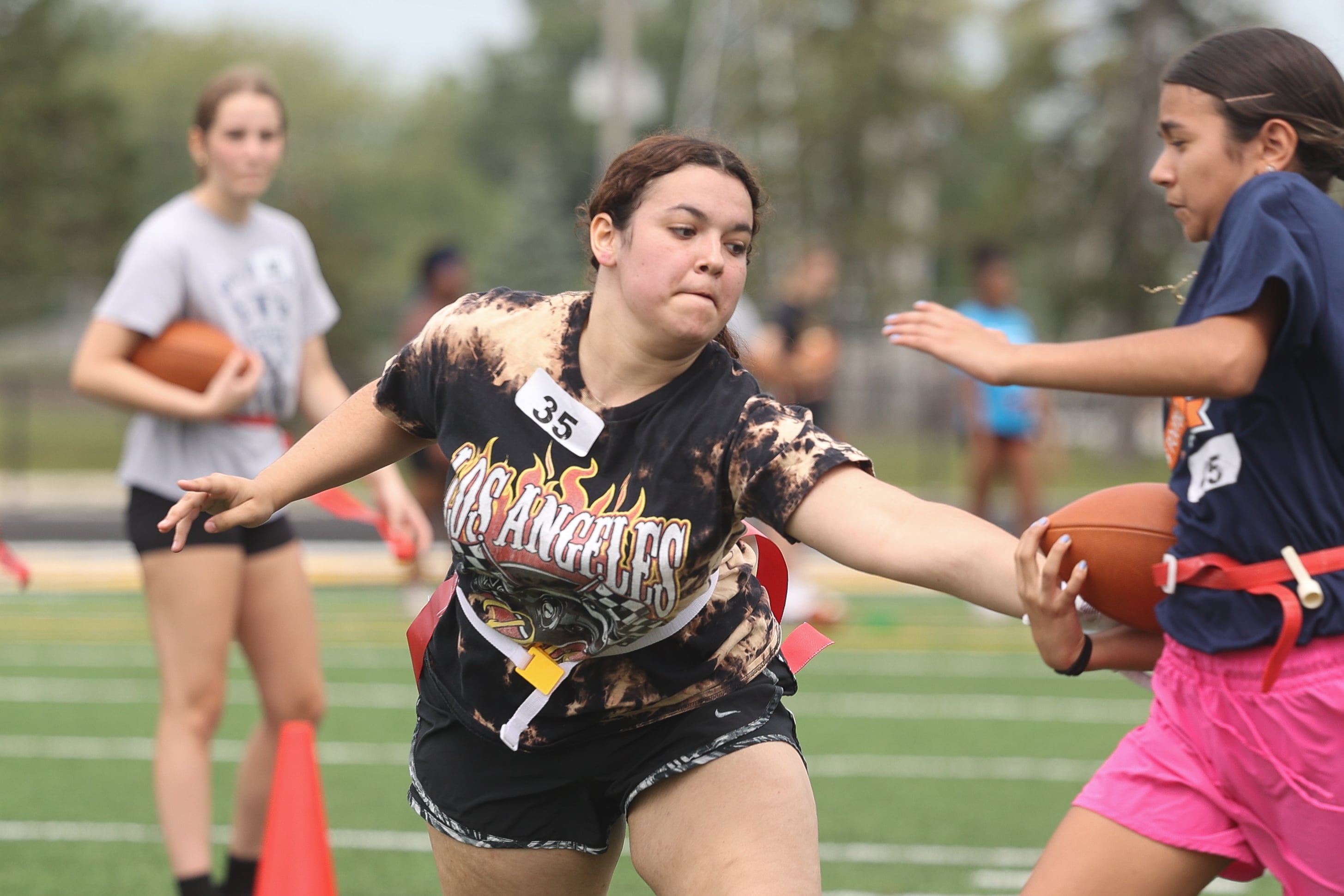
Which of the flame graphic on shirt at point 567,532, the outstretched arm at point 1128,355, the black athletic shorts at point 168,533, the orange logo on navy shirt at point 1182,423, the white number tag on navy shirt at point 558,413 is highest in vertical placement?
Answer: the outstretched arm at point 1128,355

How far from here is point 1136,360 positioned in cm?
260

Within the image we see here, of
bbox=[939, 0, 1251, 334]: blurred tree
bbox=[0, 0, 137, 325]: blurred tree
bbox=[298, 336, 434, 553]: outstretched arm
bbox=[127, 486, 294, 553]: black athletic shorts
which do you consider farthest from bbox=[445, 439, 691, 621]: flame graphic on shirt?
bbox=[0, 0, 137, 325]: blurred tree

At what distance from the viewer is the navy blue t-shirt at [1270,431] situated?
274cm

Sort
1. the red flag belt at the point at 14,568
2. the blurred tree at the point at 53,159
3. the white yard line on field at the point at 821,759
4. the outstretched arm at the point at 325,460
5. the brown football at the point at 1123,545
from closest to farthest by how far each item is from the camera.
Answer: the brown football at the point at 1123,545 < the outstretched arm at the point at 325,460 < the red flag belt at the point at 14,568 < the white yard line on field at the point at 821,759 < the blurred tree at the point at 53,159

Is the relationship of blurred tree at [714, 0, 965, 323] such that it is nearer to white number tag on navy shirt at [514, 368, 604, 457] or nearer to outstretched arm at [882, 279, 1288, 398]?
white number tag on navy shirt at [514, 368, 604, 457]

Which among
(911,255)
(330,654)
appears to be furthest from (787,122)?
(330,654)

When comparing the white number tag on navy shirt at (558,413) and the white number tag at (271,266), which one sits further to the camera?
the white number tag at (271,266)

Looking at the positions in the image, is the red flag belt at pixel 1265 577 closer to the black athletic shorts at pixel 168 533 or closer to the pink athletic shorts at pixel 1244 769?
the pink athletic shorts at pixel 1244 769

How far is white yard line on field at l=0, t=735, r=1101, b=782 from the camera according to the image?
22.3 feet

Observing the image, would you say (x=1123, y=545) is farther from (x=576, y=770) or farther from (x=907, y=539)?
(x=576, y=770)

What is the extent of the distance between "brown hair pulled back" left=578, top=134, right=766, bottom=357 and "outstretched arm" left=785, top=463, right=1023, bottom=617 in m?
0.56

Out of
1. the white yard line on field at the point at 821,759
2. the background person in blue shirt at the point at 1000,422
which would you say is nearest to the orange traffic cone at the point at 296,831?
the white yard line on field at the point at 821,759

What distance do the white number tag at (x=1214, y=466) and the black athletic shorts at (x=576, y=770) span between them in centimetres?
88

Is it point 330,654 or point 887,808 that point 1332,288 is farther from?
point 330,654
